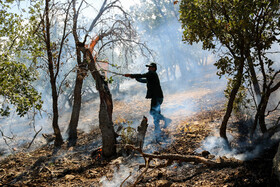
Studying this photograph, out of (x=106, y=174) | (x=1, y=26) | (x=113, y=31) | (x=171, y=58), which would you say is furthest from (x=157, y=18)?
(x=106, y=174)

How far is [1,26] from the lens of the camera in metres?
4.77

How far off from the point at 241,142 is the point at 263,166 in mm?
1734

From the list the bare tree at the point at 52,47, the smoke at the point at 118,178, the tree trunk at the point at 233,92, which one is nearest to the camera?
the smoke at the point at 118,178

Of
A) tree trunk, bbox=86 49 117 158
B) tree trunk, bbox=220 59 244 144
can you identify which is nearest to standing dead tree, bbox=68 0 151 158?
tree trunk, bbox=86 49 117 158

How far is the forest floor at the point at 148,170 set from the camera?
2.74m

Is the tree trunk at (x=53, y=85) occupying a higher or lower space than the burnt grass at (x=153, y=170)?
higher

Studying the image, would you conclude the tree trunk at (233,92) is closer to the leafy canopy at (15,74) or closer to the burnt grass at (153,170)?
the burnt grass at (153,170)

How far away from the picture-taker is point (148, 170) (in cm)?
358

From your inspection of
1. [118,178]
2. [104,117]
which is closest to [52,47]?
[104,117]

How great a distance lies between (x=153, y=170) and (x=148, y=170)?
0.30 meters

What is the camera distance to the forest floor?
274 cm

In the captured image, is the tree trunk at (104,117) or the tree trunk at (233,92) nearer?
the tree trunk at (233,92)

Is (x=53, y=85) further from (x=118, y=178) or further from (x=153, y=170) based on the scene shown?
(x=153, y=170)

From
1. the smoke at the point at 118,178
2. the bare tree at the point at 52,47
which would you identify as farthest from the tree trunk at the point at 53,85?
the smoke at the point at 118,178
